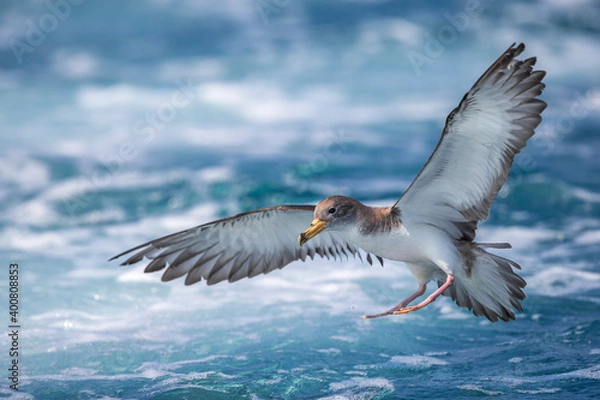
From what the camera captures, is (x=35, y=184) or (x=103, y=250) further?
(x=35, y=184)

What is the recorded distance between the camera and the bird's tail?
6.92 m

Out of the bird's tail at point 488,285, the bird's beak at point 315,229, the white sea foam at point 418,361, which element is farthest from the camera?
the white sea foam at point 418,361

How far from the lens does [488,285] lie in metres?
7.12

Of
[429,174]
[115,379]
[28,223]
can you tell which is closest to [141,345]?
[115,379]

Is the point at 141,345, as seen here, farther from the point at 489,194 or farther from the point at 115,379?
the point at 489,194

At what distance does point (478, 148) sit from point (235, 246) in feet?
8.69

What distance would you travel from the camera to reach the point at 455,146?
639 centimetres

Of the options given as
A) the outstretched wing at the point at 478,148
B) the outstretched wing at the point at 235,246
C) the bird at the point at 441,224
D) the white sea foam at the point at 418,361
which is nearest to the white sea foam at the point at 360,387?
the white sea foam at the point at 418,361

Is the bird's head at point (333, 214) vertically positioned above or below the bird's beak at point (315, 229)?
above

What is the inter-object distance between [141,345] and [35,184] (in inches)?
393

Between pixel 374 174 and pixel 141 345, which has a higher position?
pixel 374 174

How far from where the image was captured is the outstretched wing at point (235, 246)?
24.6ft

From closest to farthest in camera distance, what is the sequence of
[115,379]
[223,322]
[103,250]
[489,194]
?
[489,194] → [115,379] → [223,322] → [103,250]

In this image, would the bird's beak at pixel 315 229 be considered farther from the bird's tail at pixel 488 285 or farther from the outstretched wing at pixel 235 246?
the bird's tail at pixel 488 285
